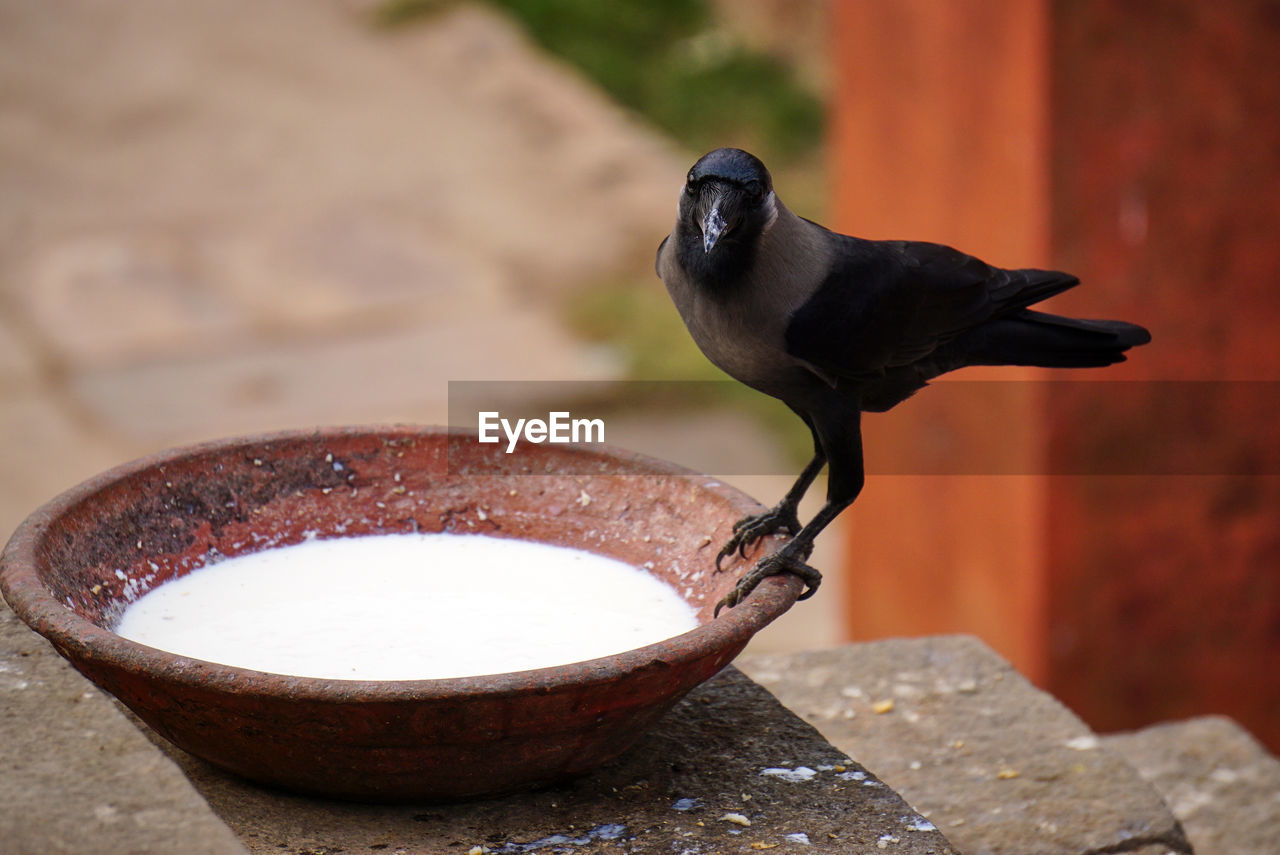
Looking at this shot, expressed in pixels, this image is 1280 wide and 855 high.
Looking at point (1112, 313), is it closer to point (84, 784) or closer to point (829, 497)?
point (829, 497)

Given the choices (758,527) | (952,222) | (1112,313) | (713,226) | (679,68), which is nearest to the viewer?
(713,226)

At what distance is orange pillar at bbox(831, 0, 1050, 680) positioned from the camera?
3.24 m

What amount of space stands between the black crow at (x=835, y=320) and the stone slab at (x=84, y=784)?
64 cm

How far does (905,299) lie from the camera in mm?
1652

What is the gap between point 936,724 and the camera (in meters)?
2.37

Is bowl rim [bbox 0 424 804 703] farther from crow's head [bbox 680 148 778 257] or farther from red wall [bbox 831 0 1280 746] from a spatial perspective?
red wall [bbox 831 0 1280 746]

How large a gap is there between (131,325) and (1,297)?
71cm

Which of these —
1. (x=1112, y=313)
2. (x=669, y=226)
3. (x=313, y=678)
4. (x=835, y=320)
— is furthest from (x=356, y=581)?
(x=669, y=226)

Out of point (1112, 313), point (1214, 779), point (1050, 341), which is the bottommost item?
point (1214, 779)

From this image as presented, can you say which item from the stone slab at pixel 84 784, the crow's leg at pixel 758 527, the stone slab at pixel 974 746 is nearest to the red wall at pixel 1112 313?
the stone slab at pixel 974 746

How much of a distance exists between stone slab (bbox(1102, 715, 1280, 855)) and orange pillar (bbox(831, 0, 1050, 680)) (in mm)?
577

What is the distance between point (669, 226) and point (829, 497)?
6117mm

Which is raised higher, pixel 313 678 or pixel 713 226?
pixel 713 226

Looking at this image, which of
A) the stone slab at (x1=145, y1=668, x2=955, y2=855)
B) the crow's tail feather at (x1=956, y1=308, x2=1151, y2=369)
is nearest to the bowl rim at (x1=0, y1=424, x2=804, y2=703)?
the stone slab at (x1=145, y1=668, x2=955, y2=855)
